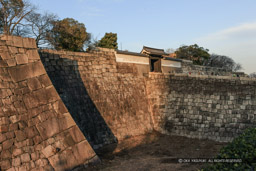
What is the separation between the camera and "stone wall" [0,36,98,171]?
21.3ft

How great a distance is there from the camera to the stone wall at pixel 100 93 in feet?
37.6

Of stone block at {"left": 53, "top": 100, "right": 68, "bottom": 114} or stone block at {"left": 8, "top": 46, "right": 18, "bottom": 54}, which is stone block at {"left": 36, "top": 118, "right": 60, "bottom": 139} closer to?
stone block at {"left": 53, "top": 100, "right": 68, "bottom": 114}

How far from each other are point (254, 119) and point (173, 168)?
860 centimetres

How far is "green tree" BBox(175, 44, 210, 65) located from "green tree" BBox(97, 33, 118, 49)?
53.2ft

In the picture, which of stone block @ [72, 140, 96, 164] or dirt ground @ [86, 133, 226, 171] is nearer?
stone block @ [72, 140, 96, 164]

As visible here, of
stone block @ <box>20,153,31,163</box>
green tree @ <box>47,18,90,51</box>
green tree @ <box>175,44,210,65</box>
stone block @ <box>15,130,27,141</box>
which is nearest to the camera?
stone block @ <box>20,153,31,163</box>

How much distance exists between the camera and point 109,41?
3241 centimetres

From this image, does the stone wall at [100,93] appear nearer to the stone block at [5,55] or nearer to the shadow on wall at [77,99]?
the shadow on wall at [77,99]

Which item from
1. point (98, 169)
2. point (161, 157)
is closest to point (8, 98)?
point (98, 169)

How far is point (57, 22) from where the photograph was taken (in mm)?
25359

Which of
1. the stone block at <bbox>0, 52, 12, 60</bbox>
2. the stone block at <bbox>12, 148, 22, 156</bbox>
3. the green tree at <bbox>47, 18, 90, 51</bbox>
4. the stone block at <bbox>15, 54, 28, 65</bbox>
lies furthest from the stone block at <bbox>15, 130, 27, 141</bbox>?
the green tree at <bbox>47, 18, 90, 51</bbox>

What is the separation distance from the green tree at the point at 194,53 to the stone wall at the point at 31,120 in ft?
123

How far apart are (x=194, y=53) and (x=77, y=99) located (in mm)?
35583

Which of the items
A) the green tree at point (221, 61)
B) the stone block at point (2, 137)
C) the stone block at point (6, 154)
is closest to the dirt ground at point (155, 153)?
the stone block at point (6, 154)
